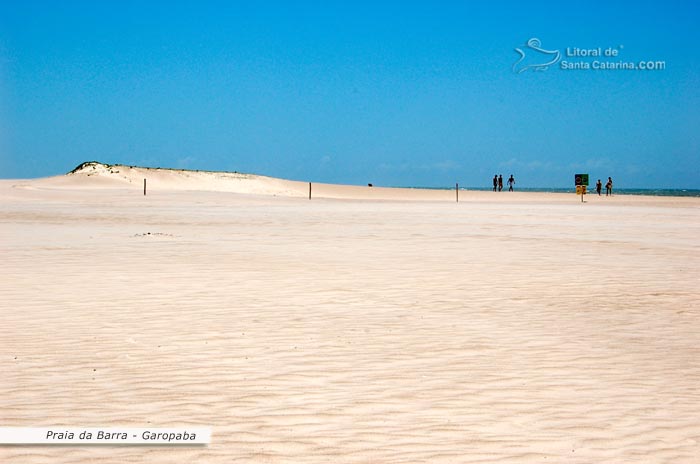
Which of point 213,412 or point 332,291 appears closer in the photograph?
point 213,412

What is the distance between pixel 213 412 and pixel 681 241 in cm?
1846

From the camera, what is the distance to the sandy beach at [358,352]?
5.51 meters

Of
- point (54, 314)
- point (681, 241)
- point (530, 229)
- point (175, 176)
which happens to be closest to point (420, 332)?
point (54, 314)

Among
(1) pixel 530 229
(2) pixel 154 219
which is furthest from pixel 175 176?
(1) pixel 530 229

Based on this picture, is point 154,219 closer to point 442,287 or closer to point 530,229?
point 530,229

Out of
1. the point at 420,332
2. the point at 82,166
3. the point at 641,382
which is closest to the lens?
the point at 641,382

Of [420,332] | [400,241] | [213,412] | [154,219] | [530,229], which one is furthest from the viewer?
[154,219]

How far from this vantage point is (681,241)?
71.1 ft

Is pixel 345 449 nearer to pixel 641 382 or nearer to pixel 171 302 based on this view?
pixel 641 382

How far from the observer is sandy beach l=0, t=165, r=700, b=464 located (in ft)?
18.1

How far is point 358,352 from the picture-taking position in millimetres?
8070

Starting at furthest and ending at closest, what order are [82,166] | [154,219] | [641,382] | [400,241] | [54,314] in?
[82,166] → [154,219] → [400,241] → [54,314] → [641,382]

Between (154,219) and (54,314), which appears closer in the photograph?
(54,314)

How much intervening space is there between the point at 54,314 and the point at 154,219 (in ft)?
65.2
